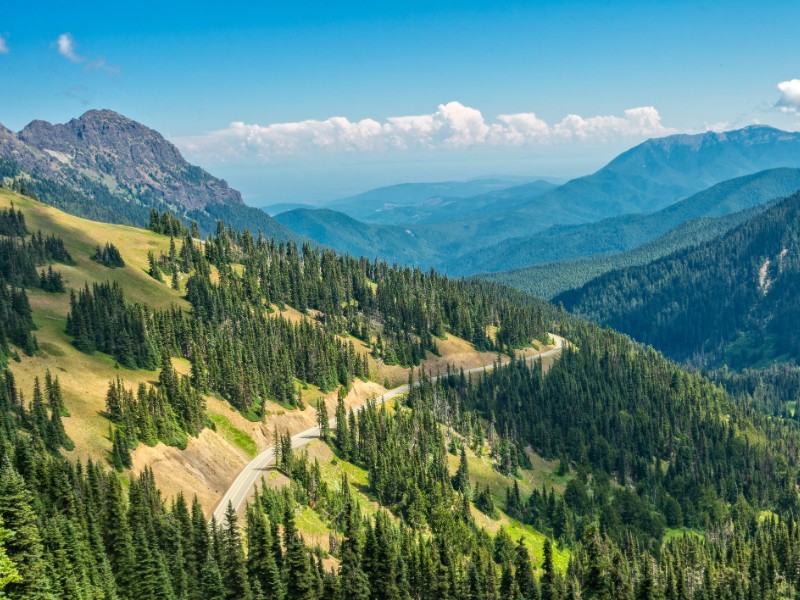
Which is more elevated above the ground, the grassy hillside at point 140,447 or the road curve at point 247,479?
the grassy hillside at point 140,447

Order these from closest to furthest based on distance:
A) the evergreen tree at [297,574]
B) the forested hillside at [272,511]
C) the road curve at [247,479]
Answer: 1. the forested hillside at [272,511]
2. the evergreen tree at [297,574]
3. the road curve at [247,479]

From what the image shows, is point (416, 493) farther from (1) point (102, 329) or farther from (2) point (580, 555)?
(1) point (102, 329)

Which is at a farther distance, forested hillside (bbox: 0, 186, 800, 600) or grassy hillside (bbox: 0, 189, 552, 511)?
grassy hillside (bbox: 0, 189, 552, 511)

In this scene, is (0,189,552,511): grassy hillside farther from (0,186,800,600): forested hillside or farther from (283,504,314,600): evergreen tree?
(283,504,314,600): evergreen tree

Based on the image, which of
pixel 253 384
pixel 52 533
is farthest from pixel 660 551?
pixel 52 533

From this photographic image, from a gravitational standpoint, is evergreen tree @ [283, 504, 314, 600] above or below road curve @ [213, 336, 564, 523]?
above

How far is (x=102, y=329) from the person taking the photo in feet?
536

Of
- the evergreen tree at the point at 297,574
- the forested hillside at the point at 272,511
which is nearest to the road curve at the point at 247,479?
the forested hillside at the point at 272,511

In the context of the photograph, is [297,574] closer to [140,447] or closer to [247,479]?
[247,479]

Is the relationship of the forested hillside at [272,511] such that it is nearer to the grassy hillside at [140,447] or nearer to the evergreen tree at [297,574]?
the evergreen tree at [297,574]

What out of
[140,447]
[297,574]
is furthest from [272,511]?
[297,574]

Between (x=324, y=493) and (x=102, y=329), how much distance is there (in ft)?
235

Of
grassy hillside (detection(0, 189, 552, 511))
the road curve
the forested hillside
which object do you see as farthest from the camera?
grassy hillside (detection(0, 189, 552, 511))

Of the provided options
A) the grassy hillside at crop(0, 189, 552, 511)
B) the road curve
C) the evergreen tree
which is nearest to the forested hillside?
the evergreen tree
